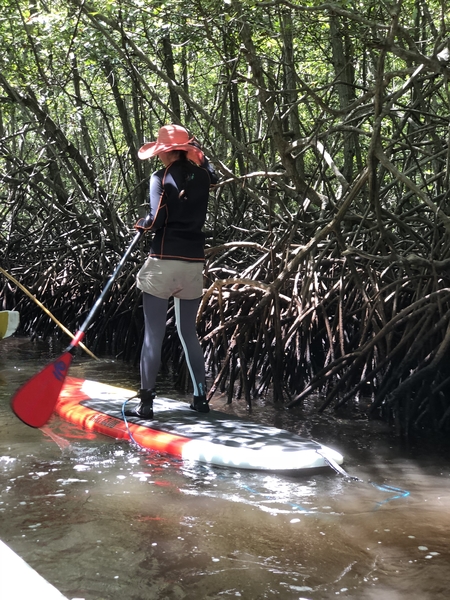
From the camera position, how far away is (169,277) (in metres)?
3.96

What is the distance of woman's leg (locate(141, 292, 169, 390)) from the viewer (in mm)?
4020

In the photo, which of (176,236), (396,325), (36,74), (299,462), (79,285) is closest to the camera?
(299,462)

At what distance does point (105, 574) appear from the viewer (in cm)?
230

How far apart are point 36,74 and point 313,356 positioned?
420cm

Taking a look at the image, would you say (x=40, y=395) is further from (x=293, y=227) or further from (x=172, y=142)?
(x=293, y=227)

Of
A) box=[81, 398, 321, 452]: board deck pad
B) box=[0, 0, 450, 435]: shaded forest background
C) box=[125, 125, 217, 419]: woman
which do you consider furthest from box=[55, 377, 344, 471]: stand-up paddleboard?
box=[0, 0, 450, 435]: shaded forest background

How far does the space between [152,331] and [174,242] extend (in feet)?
1.66

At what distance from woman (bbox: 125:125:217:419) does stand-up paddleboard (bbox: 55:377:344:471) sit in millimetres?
192

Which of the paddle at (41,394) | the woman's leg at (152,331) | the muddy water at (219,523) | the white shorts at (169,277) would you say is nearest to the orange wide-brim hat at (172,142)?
the paddle at (41,394)

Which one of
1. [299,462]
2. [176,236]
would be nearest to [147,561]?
→ [299,462]

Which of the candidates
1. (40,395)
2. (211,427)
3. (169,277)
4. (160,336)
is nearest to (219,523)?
(211,427)

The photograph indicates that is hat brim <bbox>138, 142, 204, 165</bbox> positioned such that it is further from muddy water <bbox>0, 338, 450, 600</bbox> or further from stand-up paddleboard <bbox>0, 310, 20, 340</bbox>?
stand-up paddleboard <bbox>0, 310, 20, 340</bbox>

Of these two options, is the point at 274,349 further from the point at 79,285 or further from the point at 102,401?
the point at 79,285

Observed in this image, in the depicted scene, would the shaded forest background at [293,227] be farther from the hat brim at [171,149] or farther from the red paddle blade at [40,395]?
the red paddle blade at [40,395]
